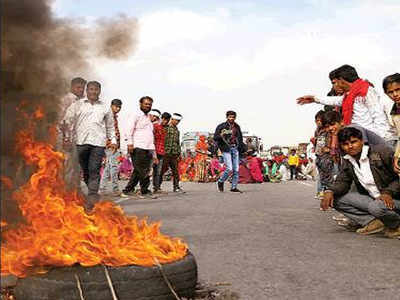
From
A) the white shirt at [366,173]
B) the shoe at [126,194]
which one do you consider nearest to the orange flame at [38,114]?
the white shirt at [366,173]

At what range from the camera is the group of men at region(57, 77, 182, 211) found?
5.25 m

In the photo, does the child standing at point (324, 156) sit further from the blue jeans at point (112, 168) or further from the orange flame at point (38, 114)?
the orange flame at point (38, 114)

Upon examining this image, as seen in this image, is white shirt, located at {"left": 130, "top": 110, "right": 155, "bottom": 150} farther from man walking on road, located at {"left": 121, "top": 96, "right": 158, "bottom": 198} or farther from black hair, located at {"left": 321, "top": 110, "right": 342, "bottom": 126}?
black hair, located at {"left": 321, "top": 110, "right": 342, "bottom": 126}

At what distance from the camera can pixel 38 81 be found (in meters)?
3.93

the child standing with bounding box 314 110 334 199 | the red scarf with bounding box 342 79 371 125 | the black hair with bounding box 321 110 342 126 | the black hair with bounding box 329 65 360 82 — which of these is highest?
the black hair with bounding box 329 65 360 82

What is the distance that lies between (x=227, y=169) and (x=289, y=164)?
515 inches

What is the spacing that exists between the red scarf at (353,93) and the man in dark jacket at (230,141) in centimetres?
647

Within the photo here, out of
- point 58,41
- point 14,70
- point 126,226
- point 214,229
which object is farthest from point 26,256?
point 214,229

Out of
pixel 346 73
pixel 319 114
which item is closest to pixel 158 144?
pixel 319 114

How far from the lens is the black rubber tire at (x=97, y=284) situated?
118 inches

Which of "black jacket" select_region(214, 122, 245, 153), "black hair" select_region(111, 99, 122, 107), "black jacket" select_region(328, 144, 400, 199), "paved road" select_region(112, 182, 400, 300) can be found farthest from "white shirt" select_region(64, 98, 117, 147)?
"black jacket" select_region(214, 122, 245, 153)

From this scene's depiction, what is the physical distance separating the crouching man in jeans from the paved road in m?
0.25

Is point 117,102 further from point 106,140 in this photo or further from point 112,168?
point 106,140

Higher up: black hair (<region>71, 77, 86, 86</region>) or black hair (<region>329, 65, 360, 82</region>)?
black hair (<region>329, 65, 360, 82</region>)
